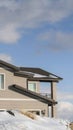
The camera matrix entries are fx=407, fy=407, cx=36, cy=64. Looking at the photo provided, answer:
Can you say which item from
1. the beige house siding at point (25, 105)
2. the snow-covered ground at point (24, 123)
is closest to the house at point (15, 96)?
the beige house siding at point (25, 105)

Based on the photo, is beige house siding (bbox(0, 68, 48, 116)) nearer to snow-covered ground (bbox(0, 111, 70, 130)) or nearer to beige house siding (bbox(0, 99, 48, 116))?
beige house siding (bbox(0, 99, 48, 116))

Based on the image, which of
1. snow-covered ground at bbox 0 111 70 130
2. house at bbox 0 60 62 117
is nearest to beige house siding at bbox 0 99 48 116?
house at bbox 0 60 62 117

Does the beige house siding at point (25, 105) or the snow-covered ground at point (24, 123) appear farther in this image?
the beige house siding at point (25, 105)

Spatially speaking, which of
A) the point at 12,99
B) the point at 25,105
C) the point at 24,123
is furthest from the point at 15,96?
the point at 24,123

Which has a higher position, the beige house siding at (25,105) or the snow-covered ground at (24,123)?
the beige house siding at (25,105)

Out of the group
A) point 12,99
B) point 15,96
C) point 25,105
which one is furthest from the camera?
point 25,105

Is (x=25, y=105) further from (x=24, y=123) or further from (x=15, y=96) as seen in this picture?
(x=24, y=123)

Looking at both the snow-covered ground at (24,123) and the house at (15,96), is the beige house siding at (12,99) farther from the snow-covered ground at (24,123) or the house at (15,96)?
the snow-covered ground at (24,123)

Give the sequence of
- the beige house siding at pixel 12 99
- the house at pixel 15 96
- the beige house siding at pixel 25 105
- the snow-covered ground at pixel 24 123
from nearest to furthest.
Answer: the snow-covered ground at pixel 24 123 < the beige house siding at pixel 25 105 < the beige house siding at pixel 12 99 < the house at pixel 15 96

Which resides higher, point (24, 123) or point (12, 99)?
point (12, 99)

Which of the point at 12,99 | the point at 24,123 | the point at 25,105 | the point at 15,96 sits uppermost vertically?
the point at 15,96

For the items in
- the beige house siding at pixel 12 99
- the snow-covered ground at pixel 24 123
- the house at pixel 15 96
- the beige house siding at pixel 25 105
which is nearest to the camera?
the snow-covered ground at pixel 24 123

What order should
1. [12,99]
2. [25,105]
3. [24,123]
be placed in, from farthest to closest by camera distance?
1. [25,105]
2. [12,99]
3. [24,123]

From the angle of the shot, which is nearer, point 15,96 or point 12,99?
point 12,99
